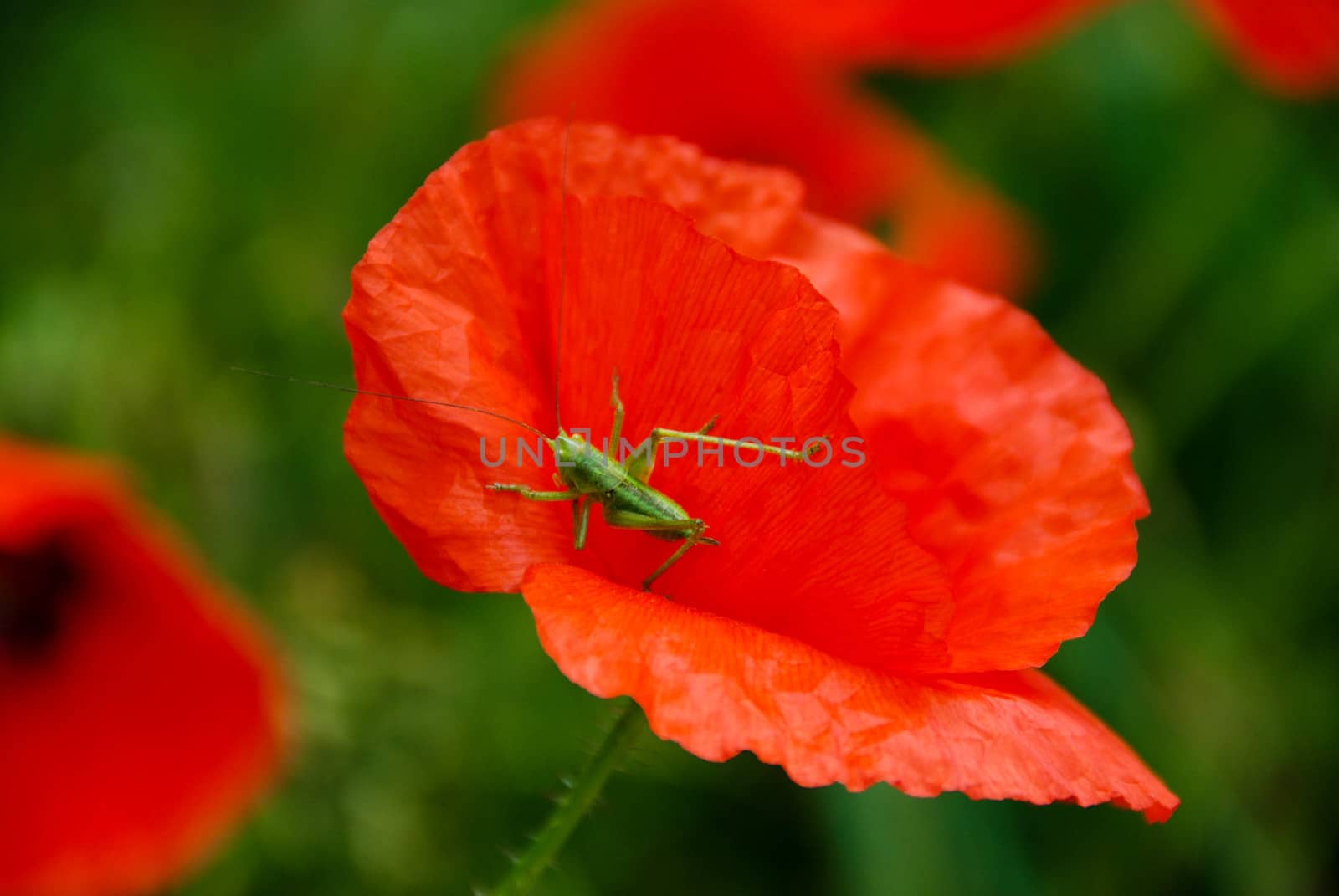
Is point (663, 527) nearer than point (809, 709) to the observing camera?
No

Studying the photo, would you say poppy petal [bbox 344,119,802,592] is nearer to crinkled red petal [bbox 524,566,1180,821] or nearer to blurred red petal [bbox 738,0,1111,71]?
crinkled red petal [bbox 524,566,1180,821]

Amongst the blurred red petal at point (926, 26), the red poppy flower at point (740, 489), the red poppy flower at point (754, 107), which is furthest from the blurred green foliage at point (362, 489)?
the red poppy flower at point (740, 489)

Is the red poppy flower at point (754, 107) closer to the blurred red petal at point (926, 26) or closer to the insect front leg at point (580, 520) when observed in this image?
the blurred red petal at point (926, 26)

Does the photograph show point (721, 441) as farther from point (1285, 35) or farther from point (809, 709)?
point (1285, 35)

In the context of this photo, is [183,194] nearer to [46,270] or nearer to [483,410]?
[46,270]

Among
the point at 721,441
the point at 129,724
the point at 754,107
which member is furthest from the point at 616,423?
the point at 754,107
